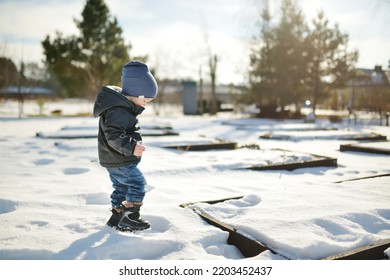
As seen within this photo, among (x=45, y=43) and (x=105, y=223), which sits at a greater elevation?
(x=45, y=43)

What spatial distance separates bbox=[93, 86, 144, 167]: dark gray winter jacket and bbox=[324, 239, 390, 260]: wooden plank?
141cm

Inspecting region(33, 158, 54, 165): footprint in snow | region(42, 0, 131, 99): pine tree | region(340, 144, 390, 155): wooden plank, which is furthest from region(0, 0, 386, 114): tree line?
region(33, 158, 54, 165): footprint in snow

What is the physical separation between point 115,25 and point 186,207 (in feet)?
75.6

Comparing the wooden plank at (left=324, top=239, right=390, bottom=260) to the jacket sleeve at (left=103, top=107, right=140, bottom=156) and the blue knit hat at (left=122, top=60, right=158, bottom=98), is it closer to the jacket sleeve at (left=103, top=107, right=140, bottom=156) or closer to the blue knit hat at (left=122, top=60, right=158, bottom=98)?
the jacket sleeve at (left=103, top=107, right=140, bottom=156)

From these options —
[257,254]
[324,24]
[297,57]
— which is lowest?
[257,254]

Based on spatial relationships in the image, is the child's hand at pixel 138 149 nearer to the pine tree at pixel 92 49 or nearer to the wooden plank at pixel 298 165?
the wooden plank at pixel 298 165

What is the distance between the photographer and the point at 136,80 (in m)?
2.15

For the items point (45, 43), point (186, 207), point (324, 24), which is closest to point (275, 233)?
point (186, 207)

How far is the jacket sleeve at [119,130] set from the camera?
2025 millimetres

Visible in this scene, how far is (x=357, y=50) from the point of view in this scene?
21359 millimetres

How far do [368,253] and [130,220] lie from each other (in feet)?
5.08

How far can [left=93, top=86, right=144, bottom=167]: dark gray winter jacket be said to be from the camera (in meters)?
2.04

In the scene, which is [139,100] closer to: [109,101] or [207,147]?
[109,101]
